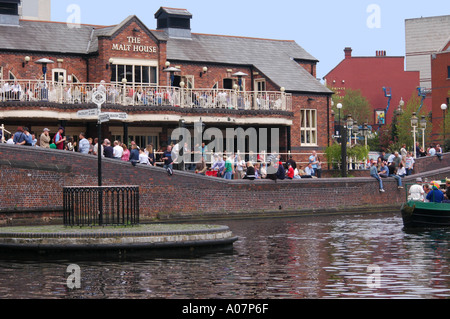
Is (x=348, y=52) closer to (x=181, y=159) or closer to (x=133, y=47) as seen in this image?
(x=133, y=47)

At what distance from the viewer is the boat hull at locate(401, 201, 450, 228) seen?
1222 inches

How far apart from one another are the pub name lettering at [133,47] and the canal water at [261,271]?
60.6ft

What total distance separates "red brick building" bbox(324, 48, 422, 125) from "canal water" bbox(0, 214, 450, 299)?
66978mm

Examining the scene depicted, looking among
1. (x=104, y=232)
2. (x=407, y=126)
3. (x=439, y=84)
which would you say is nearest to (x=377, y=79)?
(x=439, y=84)

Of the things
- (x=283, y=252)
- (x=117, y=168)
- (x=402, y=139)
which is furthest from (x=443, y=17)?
(x=283, y=252)

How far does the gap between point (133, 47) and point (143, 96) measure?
3790 mm

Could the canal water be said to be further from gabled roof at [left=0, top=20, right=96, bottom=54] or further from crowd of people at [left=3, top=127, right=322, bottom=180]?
gabled roof at [left=0, top=20, right=96, bottom=54]

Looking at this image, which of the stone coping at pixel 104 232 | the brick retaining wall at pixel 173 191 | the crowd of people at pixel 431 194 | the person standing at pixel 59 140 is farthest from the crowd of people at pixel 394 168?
the stone coping at pixel 104 232

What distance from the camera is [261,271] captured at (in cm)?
1962

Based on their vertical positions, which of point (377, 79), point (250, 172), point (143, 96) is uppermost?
point (377, 79)

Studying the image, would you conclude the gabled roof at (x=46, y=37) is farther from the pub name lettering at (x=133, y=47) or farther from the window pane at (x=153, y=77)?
the window pane at (x=153, y=77)

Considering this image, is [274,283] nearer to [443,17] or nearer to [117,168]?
[117,168]

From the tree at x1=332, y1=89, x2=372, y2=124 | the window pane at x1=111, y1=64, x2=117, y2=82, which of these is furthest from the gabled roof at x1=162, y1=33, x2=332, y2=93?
the tree at x1=332, y1=89, x2=372, y2=124

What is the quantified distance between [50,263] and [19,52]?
2336cm
